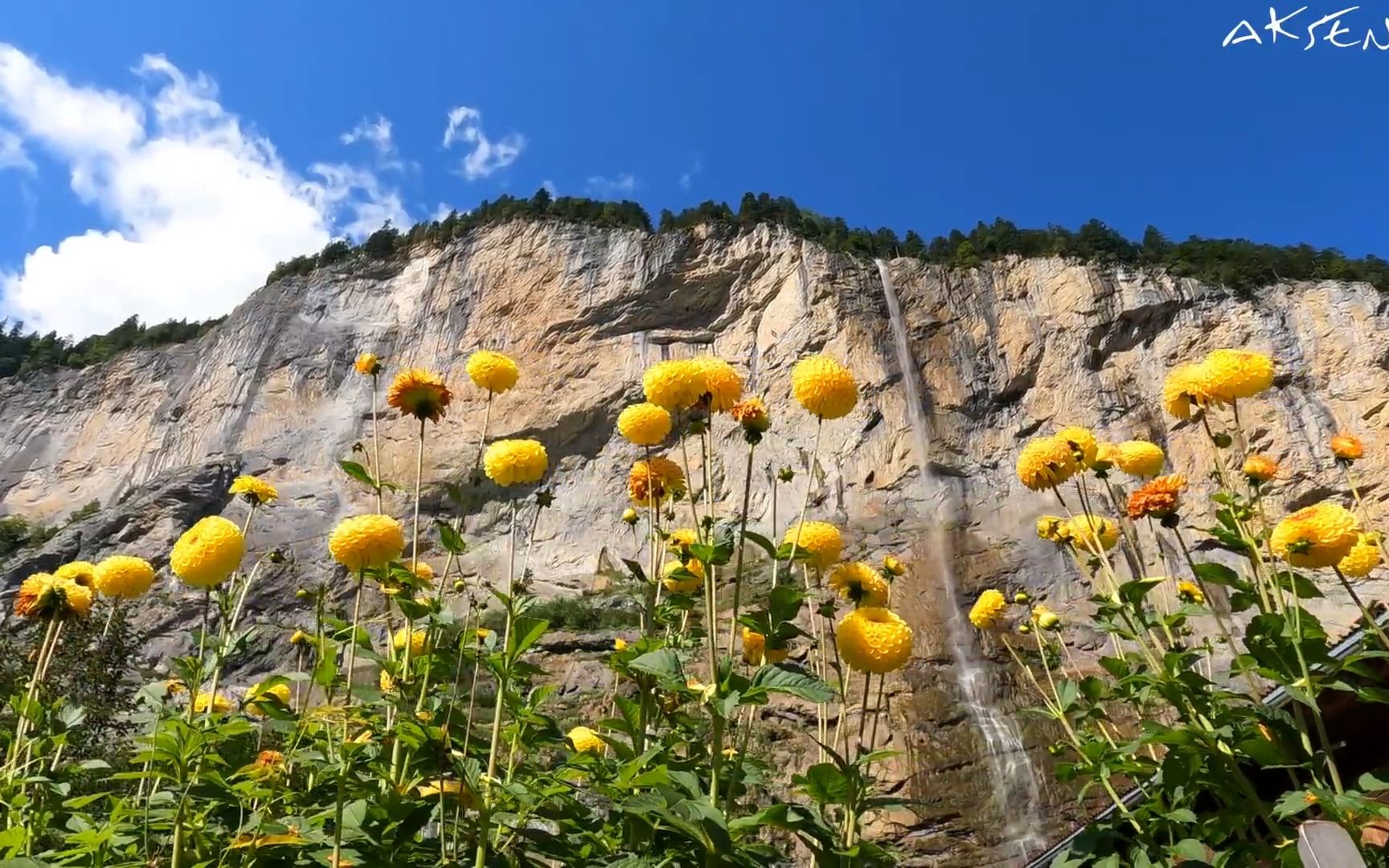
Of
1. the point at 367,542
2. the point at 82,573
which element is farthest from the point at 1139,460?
the point at 82,573

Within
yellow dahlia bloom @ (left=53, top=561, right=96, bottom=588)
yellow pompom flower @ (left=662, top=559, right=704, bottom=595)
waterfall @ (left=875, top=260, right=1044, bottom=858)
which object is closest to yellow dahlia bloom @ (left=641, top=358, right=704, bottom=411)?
→ yellow pompom flower @ (left=662, top=559, right=704, bottom=595)

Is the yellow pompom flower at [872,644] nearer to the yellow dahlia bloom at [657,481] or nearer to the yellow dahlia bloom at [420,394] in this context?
the yellow dahlia bloom at [657,481]

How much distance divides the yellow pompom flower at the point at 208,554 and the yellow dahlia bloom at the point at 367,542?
0.26 m

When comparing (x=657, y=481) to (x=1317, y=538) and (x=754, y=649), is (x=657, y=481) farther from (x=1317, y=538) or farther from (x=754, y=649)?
(x=1317, y=538)

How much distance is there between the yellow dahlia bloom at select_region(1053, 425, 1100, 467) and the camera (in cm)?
266

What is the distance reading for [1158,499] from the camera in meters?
2.47

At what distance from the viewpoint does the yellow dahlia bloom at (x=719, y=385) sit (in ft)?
7.14

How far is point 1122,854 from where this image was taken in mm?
2385

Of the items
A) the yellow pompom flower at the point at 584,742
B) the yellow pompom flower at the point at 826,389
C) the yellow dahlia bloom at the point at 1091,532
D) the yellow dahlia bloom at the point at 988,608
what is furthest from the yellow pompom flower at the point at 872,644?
the yellow dahlia bloom at the point at 988,608

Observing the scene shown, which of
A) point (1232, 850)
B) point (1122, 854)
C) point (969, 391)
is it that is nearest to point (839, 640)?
point (1232, 850)

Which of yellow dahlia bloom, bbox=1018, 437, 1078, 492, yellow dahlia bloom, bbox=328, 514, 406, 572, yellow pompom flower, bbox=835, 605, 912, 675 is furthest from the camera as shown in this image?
yellow dahlia bloom, bbox=1018, 437, 1078, 492

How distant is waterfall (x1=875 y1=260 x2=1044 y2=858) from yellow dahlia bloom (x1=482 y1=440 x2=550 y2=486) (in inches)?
523

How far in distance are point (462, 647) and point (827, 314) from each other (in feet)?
84.4

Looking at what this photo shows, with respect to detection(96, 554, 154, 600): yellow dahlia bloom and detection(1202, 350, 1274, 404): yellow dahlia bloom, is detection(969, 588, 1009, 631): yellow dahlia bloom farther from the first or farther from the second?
detection(96, 554, 154, 600): yellow dahlia bloom
